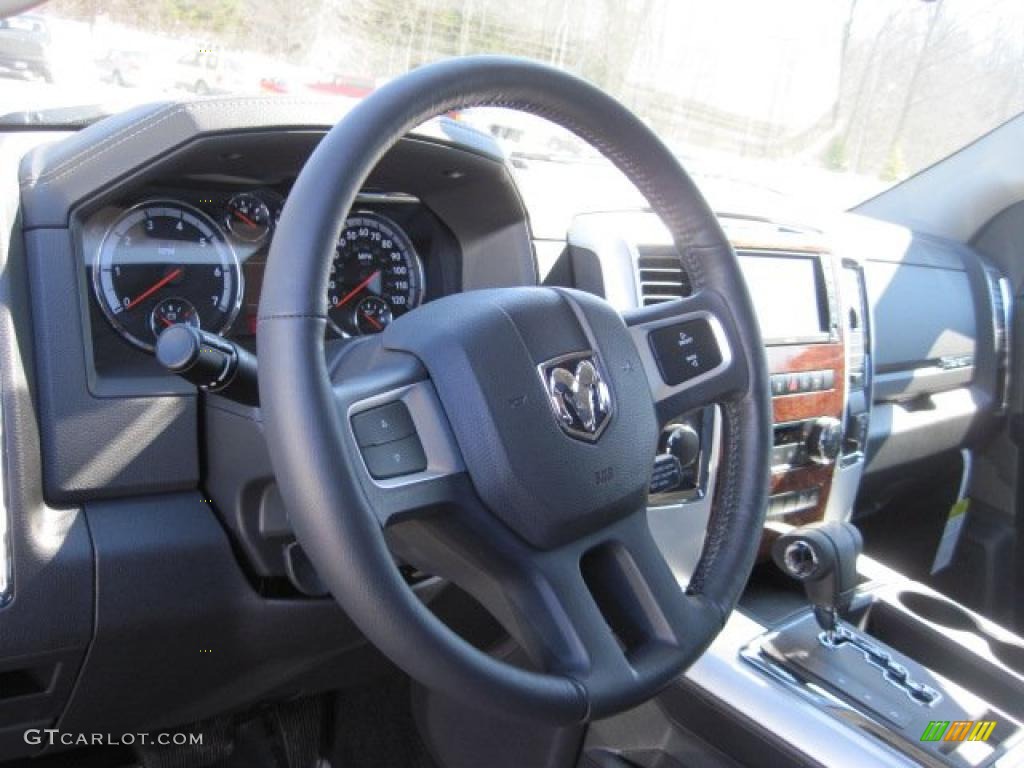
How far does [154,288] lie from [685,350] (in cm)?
75

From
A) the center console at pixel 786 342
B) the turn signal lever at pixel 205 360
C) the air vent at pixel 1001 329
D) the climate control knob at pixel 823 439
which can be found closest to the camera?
the turn signal lever at pixel 205 360

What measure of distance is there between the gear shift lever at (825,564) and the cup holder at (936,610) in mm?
277

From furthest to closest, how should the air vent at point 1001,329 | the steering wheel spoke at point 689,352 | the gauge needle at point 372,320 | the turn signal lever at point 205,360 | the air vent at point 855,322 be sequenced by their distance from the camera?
the air vent at point 1001,329 → the air vent at point 855,322 → the gauge needle at point 372,320 → the steering wheel spoke at point 689,352 → the turn signal lever at point 205,360

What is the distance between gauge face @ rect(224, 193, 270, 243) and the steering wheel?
1.23 ft

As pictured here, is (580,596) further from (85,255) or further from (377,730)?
(377,730)

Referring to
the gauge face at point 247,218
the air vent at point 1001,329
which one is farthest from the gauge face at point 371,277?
the air vent at point 1001,329

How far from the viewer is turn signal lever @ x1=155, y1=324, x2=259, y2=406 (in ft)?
3.57

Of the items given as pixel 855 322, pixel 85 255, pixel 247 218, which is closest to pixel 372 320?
pixel 247 218

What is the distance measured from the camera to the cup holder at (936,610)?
2.01 metres

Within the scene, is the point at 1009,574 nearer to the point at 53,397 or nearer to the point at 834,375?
the point at 834,375

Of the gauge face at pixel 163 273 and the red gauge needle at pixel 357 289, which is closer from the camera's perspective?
the gauge face at pixel 163 273

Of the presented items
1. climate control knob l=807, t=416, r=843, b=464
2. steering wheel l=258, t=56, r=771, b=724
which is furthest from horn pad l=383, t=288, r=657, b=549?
climate control knob l=807, t=416, r=843, b=464

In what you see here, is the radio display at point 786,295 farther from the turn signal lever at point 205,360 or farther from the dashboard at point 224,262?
the turn signal lever at point 205,360

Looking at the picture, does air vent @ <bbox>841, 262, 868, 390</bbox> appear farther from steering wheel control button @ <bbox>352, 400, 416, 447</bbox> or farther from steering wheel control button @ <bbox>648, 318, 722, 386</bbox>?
steering wheel control button @ <bbox>352, 400, 416, 447</bbox>
